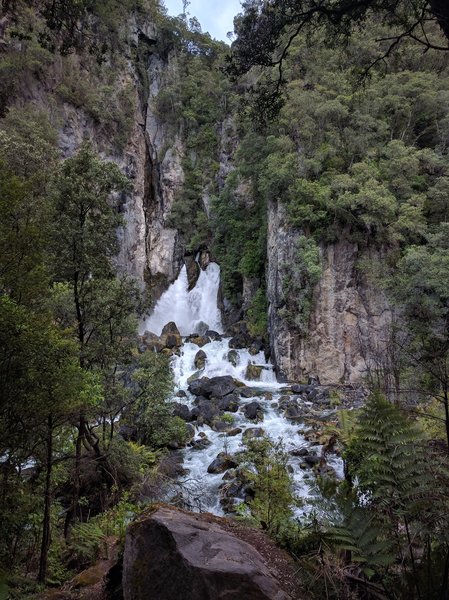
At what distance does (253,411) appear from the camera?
54.1ft

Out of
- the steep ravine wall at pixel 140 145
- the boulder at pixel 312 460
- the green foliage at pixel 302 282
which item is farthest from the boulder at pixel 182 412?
the steep ravine wall at pixel 140 145

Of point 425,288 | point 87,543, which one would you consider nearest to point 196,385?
point 425,288

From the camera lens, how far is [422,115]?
76.4 feet

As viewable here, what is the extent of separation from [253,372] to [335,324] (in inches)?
201

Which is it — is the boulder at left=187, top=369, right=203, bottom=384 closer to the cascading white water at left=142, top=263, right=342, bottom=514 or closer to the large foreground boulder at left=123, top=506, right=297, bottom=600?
the cascading white water at left=142, top=263, right=342, bottom=514

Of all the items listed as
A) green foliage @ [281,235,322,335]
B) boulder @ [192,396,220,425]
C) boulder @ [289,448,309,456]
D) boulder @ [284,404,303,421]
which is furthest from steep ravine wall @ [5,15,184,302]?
boulder @ [289,448,309,456]

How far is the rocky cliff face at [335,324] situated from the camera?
66.7ft

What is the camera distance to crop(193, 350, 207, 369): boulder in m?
22.1

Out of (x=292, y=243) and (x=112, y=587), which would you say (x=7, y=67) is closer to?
(x=292, y=243)

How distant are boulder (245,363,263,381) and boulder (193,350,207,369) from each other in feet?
8.13

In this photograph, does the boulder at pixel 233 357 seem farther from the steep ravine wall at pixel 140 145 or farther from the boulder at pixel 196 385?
the steep ravine wall at pixel 140 145

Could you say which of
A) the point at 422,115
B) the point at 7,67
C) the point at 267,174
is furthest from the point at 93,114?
the point at 422,115

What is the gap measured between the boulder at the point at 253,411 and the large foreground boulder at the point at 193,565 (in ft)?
43.2

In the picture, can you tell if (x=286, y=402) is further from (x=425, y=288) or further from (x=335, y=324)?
(x=425, y=288)
